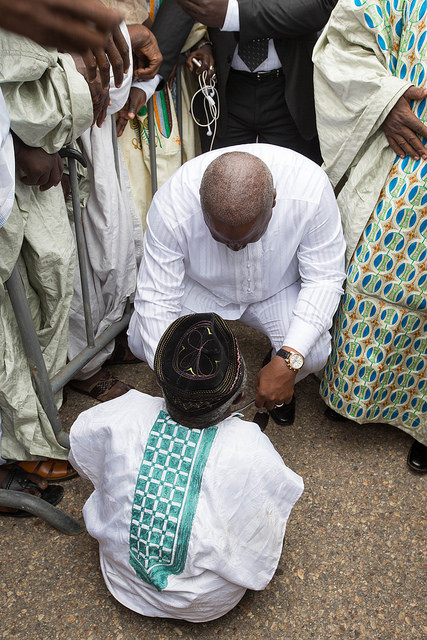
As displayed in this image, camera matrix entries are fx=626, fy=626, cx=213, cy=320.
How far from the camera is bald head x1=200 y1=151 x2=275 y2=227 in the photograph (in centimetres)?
194

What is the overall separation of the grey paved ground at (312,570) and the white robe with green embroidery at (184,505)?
0.18 meters

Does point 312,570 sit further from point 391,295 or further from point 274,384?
point 391,295

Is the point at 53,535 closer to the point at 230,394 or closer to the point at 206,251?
the point at 230,394

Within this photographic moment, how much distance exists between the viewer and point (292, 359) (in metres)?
2.23

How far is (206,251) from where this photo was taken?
2373mm

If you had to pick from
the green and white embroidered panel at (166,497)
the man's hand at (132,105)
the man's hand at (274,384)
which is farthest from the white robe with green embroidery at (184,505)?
the man's hand at (132,105)

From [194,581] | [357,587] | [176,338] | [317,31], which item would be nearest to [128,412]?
[176,338]

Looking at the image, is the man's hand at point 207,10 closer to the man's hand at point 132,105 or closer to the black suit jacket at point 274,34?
the black suit jacket at point 274,34

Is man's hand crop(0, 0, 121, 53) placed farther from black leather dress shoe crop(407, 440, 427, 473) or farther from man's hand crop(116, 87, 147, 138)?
black leather dress shoe crop(407, 440, 427, 473)

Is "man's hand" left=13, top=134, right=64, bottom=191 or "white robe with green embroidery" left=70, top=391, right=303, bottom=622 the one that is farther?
"man's hand" left=13, top=134, right=64, bottom=191

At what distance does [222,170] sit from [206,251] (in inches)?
18.0

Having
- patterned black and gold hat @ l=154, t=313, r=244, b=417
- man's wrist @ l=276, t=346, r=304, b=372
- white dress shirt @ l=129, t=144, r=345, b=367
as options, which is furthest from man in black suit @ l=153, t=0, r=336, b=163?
patterned black and gold hat @ l=154, t=313, r=244, b=417

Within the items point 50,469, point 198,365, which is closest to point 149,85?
point 198,365

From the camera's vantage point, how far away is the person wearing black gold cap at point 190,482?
167 cm
